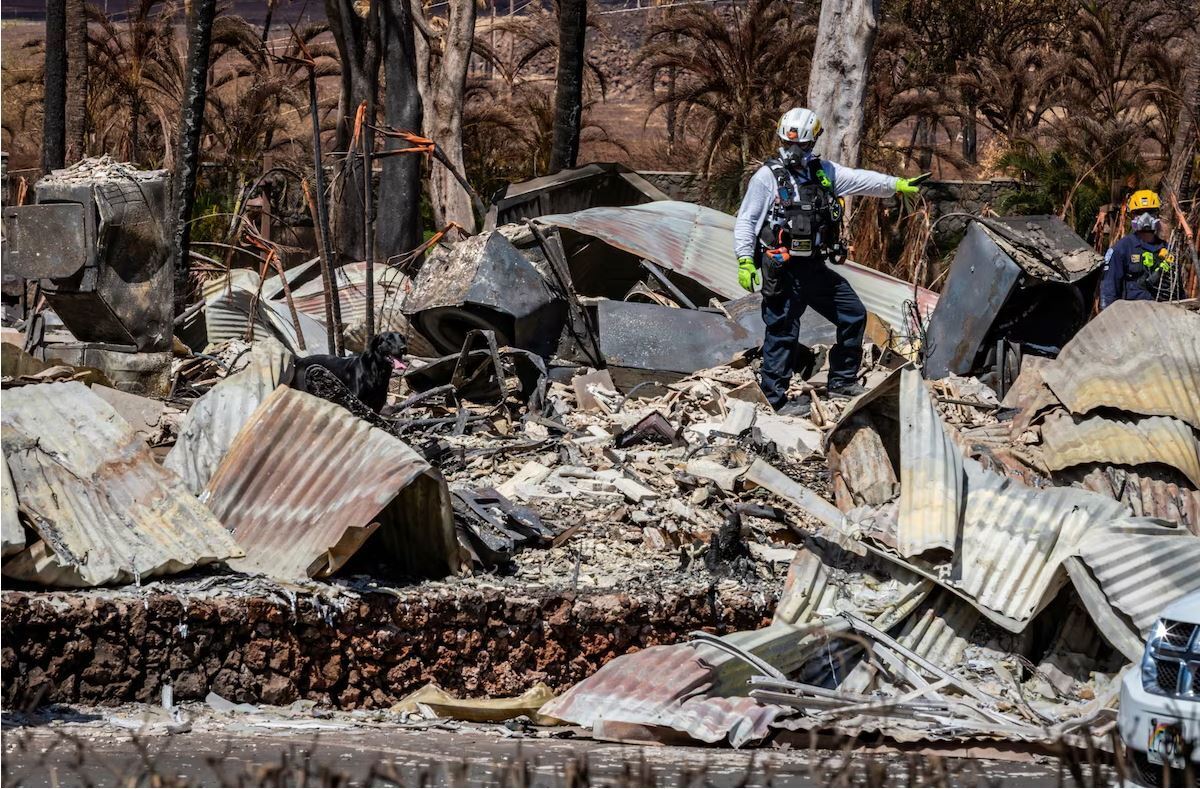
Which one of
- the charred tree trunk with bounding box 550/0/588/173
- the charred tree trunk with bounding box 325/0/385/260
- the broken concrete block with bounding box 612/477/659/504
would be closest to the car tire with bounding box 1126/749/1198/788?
the broken concrete block with bounding box 612/477/659/504

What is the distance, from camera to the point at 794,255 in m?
8.19

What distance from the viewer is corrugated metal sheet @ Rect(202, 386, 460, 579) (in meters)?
5.58

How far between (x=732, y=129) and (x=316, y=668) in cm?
1451

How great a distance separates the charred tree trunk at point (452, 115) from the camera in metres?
15.3

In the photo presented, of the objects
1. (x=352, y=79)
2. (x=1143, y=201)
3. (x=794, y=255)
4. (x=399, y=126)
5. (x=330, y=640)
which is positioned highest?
(x=352, y=79)

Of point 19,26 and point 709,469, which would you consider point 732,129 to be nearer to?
point 709,469

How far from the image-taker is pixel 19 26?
4747 cm

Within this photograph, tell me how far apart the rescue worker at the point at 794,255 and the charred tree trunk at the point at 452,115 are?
24.1 ft

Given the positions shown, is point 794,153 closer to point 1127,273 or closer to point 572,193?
point 1127,273

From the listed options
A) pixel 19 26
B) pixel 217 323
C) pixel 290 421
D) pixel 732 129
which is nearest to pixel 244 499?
pixel 290 421

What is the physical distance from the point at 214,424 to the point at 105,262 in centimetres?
223

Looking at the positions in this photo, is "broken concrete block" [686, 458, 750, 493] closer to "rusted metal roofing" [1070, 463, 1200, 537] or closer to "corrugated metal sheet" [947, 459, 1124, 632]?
"corrugated metal sheet" [947, 459, 1124, 632]

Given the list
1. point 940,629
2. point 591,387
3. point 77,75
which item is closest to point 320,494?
point 940,629

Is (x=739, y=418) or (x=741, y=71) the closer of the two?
(x=739, y=418)
